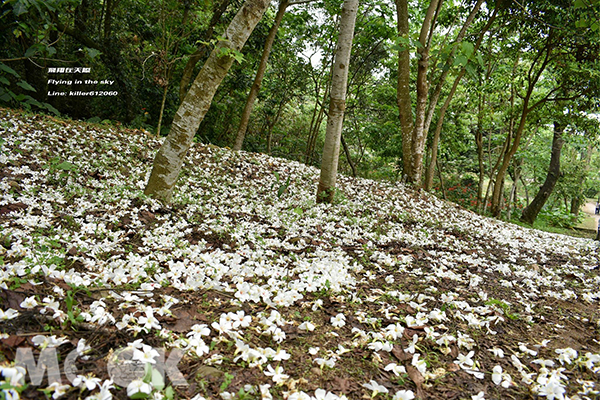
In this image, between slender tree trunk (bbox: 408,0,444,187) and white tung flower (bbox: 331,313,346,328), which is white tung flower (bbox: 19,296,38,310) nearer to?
white tung flower (bbox: 331,313,346,328)

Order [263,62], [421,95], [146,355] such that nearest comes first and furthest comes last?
1. [146,355]
2. [421,95]
3. [263,62]

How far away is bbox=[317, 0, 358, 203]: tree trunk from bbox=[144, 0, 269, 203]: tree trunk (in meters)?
1.63

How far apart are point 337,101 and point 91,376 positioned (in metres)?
4.71

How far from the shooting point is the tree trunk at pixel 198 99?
3756 millimetres

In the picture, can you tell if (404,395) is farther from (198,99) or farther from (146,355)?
(198,99)

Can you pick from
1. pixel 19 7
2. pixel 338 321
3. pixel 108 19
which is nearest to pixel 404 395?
pixel 338 321

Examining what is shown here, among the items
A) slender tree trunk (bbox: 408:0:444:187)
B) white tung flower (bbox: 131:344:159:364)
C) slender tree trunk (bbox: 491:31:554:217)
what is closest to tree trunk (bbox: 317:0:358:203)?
slender tree trunk (bbox: 408:0:444:187)

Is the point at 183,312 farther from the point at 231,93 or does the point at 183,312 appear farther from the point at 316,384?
the point at 231,93

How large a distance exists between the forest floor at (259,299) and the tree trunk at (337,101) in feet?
1.79

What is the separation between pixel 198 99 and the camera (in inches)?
154

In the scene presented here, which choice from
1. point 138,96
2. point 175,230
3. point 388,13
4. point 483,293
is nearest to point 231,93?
point 138,96

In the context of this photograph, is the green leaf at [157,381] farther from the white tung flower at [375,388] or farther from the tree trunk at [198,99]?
the tree trunk at [198,99]

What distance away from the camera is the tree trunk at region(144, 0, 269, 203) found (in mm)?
3756

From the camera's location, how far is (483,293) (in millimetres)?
2912
